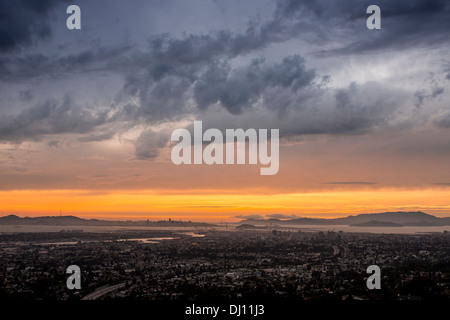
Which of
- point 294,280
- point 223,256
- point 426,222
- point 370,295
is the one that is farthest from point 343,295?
point 426,222

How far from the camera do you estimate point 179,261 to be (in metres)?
29.5

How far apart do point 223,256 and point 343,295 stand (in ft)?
63.7

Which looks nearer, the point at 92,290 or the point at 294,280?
the point at 92,290

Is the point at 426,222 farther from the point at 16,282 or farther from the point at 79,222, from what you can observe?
the point at 16,282

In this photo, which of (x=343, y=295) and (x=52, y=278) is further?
(x=52, y=278)

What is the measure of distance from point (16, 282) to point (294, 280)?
39.5 ft
